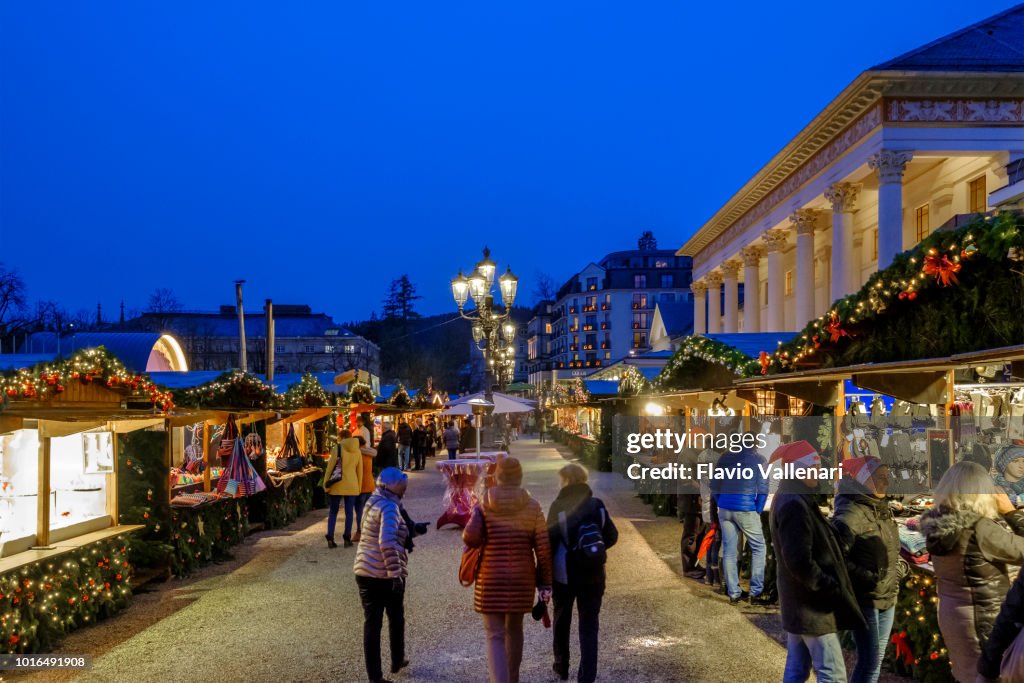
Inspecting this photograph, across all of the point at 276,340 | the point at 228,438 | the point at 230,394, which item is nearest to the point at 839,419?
the point at 228,438

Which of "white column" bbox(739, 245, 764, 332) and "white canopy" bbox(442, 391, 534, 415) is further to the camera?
"white column" bbox(739, 245, 764, 332)

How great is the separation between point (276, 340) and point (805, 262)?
8241 centimetres

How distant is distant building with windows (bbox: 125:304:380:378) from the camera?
90.8 m

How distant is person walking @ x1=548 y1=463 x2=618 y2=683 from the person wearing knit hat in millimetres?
4029

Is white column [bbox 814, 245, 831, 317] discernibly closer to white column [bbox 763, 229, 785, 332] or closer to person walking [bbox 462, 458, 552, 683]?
white column [bbox 763, 229, 785, 332]

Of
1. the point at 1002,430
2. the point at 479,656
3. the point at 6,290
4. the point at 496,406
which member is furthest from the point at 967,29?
the point at 6,290

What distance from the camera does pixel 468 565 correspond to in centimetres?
643

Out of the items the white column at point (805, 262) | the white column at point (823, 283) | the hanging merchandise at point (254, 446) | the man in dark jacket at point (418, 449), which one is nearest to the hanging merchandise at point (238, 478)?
the hanging merchandise at point (254, 446)

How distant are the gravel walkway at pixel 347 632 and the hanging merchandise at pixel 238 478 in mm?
1293

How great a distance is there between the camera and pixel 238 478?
1376 centimetres

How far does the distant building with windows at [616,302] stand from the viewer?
11506cm

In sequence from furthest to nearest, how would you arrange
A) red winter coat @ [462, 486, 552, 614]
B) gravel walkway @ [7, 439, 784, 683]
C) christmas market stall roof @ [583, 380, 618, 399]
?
christmas market stall roof @ [583, 380, 618, 399] → gravel walkway @ [7, 439, 784, 683] → red winter coat @ [462, 486, 552, 614]

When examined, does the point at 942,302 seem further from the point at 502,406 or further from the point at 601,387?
the point at 601,387

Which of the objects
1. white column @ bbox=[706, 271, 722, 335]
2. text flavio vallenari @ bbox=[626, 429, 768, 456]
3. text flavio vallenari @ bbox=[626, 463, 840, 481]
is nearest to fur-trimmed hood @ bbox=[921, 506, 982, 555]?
text flavio vallenari @ bbox=[626, 463, 840, 481]
